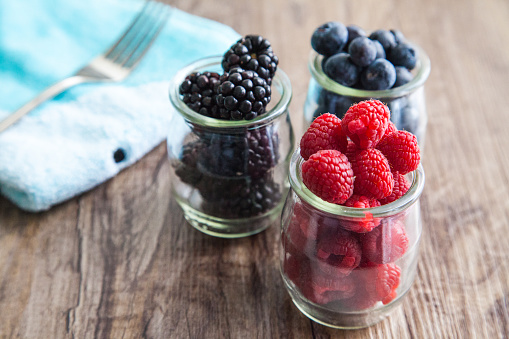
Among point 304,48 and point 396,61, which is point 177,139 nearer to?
point 396,61

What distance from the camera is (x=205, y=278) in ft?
2.59

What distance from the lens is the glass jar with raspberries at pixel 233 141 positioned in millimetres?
729

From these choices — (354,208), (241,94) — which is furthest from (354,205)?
(241,94)

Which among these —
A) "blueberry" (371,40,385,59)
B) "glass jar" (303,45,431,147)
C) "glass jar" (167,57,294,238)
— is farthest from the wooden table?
"blueberry" (371,40,385,59)

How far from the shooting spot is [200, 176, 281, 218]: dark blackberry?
79 centimetres

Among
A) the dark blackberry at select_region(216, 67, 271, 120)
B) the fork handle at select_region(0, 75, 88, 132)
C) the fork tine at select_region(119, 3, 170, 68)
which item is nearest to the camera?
the dark blackberry at select_region(216, 67, 271, 120)

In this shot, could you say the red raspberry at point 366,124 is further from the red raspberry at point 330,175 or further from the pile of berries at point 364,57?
the pile of berries at point 364,57

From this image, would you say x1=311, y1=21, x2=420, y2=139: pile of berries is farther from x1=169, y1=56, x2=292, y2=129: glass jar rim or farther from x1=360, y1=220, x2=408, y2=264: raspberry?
x1=360, y1=220, x2=408, y2=264: raspberry

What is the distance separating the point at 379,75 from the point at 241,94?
208mm

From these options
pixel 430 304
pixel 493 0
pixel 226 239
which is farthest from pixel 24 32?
pixel 493 0

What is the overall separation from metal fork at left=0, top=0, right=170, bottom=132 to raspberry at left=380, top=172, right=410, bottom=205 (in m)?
0.63

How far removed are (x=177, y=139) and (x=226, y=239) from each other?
0.57ft

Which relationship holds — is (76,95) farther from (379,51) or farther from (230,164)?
(379,51)

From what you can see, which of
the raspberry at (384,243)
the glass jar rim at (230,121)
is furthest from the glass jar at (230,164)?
the raspberry at (384,243)
